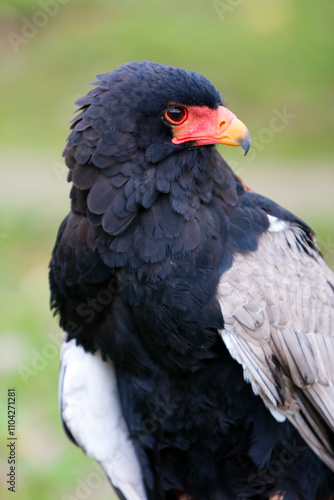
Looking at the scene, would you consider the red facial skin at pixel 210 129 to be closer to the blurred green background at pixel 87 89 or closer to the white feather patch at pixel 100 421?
the white feather patch at pixel 100 421

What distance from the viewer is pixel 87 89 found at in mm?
13211

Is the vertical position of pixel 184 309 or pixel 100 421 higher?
pixel 184 309

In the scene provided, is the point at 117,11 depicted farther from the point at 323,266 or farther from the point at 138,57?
the point at 323,266

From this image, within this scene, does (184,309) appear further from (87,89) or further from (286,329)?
(87,89)

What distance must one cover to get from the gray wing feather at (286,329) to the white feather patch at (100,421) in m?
1.13

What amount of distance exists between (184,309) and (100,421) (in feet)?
4.36

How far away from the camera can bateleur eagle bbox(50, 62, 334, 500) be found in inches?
163

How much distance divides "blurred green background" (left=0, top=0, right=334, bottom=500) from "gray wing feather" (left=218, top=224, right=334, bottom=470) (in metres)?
3.05

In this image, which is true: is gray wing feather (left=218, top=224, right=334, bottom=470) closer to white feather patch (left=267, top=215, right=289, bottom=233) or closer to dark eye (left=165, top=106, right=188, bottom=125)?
white feather patch (left=267, top=215, right=289, bottom=233)

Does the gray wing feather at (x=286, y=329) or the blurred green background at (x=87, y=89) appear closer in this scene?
the gray wing feather at (x=286, y=329)

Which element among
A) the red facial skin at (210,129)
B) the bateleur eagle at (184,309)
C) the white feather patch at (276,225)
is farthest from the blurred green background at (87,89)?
the red facial skin at (210,129)

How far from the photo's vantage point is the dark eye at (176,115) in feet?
13.5

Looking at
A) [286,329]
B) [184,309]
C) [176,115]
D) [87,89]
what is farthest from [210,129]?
[87,89]

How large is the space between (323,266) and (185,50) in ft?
36.4
